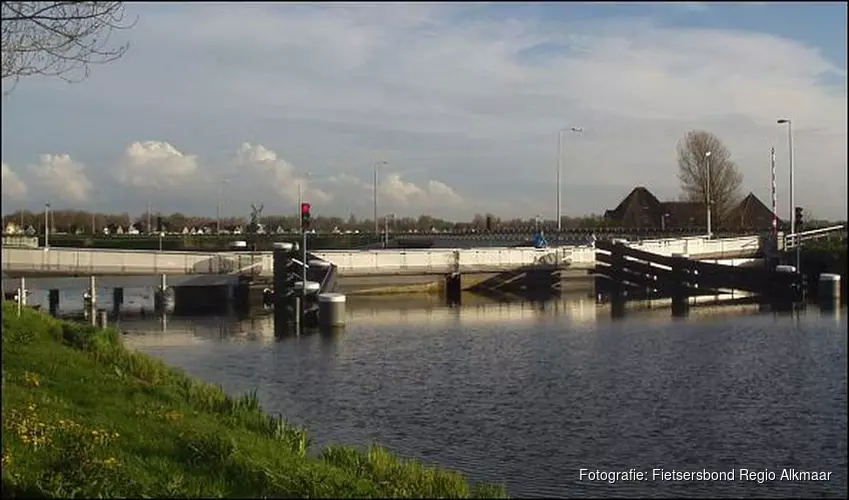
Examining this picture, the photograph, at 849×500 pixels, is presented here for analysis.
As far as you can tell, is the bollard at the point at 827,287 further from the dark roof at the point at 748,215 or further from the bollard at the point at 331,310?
the dark roof at the point at 748,215

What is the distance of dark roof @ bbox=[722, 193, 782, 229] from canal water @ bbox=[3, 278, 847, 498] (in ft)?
185

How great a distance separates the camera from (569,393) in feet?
60.5

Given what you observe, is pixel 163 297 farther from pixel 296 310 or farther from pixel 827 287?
pixel 827 287

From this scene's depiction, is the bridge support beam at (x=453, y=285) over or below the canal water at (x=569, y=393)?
over

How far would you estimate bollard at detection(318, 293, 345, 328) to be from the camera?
108ft

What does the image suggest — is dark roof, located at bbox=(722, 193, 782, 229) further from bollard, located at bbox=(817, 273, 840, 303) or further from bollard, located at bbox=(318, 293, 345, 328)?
bollard, located at bbox=(318, 293, 345, 328)

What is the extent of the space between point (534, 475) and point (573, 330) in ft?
62.1

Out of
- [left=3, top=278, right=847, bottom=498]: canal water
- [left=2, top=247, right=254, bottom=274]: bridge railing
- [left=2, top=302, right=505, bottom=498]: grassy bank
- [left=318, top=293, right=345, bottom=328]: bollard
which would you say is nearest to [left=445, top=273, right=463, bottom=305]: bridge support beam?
[left=2, top=247, right=254, bottom=274]: bridge railing

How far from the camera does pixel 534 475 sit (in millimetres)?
12656

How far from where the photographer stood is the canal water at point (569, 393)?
13078 mm

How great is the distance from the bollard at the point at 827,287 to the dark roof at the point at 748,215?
48292 mm

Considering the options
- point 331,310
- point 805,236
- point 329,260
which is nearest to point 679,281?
point 805,236

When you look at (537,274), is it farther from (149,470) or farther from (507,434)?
(149,470)

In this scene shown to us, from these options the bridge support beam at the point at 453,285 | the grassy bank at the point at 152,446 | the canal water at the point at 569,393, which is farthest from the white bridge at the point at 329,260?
the grassy bank at the point at 152,446
